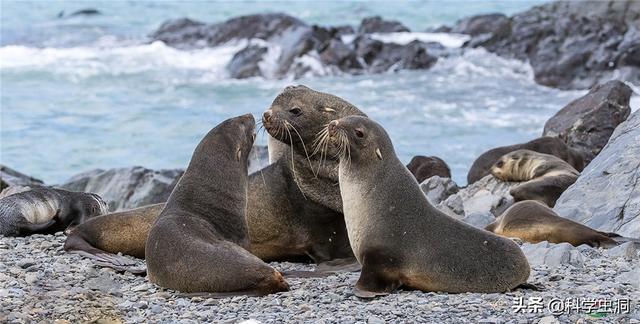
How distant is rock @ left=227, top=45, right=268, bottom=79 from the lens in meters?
25.3

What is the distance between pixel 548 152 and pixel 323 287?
23.1ft

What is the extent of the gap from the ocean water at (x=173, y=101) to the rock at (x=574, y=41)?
57cm

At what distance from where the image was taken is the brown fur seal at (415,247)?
5754 mm

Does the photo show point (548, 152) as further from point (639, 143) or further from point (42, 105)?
point (42, 105)

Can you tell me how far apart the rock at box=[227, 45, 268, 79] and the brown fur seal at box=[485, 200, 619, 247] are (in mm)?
17359

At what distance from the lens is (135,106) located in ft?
73.7

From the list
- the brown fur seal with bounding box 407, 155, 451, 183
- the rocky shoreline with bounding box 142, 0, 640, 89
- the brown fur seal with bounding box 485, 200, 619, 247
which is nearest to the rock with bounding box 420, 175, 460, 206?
the brown fur seal with bounding box 407, 155, 451, 183

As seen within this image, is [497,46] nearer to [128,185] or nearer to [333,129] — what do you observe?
[128,185]

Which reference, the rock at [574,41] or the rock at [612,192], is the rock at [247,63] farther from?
the rock at [612,192]

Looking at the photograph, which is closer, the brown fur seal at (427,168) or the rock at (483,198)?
the rock at (483,198)

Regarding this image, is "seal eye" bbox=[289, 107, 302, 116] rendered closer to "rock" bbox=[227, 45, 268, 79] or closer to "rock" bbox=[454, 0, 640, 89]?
"rock" bbox=[454, 0, 640, 89]

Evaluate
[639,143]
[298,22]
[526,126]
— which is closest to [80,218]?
[639,143]

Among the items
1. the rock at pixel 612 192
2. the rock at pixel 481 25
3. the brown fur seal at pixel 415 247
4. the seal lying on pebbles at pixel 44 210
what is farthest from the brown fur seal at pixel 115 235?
Answer: the rock at pixel 481 25

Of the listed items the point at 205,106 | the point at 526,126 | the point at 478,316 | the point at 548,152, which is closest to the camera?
the point at 478,316
